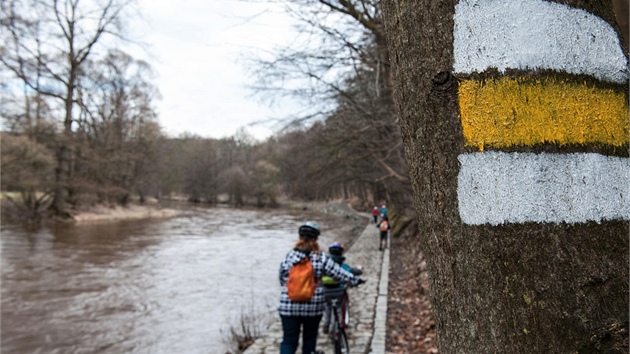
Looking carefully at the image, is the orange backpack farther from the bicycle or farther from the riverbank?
the riverbank

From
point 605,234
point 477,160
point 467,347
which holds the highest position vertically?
point 477,160

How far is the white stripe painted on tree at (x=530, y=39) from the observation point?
739 millimetres

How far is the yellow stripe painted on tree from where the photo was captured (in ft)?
2.39

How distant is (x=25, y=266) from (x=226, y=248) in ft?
25.6

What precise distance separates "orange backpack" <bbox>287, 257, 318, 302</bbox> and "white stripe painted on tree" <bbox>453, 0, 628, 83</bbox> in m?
3.33

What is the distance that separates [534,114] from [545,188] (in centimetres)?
13

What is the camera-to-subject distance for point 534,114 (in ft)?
2.41

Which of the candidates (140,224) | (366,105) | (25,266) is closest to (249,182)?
(140,224)

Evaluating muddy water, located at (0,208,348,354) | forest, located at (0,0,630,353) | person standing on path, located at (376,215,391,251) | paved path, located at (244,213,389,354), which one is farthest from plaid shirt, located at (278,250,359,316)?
person standing on path, located at (376,215,391,251)

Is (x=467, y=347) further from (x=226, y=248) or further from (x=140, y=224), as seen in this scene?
(x=140, y=224)

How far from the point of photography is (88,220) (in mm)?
29500

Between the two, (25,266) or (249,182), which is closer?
(25,266)

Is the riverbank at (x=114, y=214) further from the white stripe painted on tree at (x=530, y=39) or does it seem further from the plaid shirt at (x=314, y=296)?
the white stripe painted on tree at (x=530, y=39)

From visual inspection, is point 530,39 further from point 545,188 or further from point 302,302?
point 302,302
